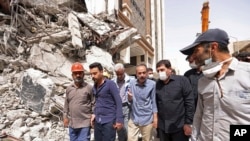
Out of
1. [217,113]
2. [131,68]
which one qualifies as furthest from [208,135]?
[131,68]

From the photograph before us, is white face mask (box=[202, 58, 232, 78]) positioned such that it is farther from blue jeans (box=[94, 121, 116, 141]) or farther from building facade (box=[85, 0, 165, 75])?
building facade (box=[85, 0, 165, 75])

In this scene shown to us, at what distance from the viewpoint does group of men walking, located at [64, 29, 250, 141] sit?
1581mm

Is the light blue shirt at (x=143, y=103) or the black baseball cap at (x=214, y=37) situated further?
the light blue shirt at (x=143, y=103)


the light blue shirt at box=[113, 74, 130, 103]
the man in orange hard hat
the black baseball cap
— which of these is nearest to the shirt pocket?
the black baseball cap

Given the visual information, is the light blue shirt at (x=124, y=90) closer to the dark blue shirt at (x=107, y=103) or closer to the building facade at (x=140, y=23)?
the dark blue shirt at (x=107, y=103)

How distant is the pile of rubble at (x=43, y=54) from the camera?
5434 mm

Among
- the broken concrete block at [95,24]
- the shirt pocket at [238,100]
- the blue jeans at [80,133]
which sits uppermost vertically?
the broken concrete block at [95,24]

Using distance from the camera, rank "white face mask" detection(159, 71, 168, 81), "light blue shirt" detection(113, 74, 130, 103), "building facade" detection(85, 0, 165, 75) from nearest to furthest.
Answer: "white face mask" detection(159, 71, 168, 81) < "light blue shirt" detection(113, 74, 130, 103) < "building facade" detection(85, 0, 165, 75)

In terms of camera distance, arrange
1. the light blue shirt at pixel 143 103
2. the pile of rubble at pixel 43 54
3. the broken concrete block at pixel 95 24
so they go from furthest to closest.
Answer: the broken concrete block at pixel 95 24 < the pile of rubble at pixel 43 54 < the light blue shirt at pixel 143 103

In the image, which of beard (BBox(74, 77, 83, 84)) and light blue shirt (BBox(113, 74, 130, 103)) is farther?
light blue shirt (BBox(113, 74, 130, 103))

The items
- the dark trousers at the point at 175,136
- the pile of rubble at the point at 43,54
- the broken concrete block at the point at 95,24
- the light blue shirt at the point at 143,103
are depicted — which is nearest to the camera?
the dark trousers at the point at 175,136

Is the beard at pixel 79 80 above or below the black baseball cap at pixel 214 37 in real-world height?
below

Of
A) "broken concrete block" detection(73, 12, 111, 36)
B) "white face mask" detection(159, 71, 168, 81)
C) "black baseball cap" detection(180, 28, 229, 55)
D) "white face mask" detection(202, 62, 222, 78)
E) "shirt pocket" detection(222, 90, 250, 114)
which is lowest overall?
"shirt pocket" detection(222, 90, 250, 114)

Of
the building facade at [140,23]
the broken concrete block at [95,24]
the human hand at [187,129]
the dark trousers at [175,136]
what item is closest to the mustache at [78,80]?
the dark trousers at [175,136]
